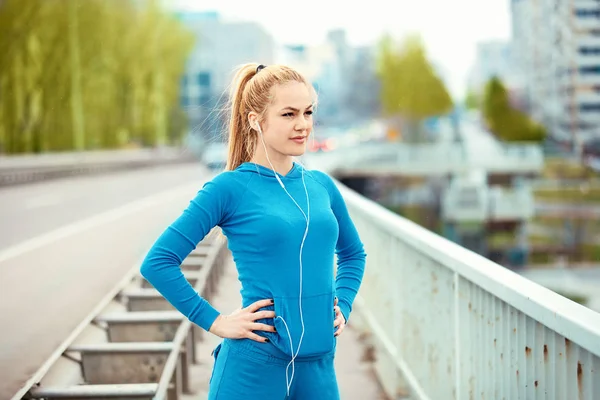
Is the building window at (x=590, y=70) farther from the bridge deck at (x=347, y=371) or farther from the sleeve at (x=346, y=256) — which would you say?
the sleeve at (x=346, y=256)

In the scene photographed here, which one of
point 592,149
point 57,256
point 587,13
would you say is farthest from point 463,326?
point 592,149

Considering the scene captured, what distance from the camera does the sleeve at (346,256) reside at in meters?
2.96

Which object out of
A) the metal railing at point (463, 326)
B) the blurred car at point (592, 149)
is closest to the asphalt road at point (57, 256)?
the metal railing at point (463, 326)

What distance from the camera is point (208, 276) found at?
29.2ft

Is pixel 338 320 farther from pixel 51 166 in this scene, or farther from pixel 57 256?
pixel 51 166

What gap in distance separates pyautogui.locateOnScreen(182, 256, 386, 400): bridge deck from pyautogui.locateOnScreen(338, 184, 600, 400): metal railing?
0.13 meters

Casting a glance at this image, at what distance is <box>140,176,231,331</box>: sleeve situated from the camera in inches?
103

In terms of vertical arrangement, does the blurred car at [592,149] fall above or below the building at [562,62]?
below

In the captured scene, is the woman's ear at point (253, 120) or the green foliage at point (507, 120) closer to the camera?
the woman's ear at point (253, 120)

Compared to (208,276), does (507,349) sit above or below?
above

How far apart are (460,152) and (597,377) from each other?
65357 mm

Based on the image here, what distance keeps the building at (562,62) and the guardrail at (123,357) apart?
6944 centimetres

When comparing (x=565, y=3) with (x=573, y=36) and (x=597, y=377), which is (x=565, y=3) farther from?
(x=597, y=377)

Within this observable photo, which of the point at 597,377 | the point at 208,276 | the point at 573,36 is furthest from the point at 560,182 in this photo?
the point at 597,377
